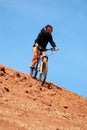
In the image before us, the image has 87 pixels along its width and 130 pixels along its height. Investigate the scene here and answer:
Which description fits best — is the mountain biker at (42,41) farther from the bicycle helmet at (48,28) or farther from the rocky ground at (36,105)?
the rocky ground at (36,105)

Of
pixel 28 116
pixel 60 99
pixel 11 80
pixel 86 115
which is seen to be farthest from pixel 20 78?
pixel 28 116

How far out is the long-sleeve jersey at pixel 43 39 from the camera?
18328mm

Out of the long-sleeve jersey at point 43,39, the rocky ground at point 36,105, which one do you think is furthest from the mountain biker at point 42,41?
the rocky ground at point 36,105

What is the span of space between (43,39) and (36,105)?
15.2 ft

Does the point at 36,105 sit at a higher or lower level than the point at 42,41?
lower

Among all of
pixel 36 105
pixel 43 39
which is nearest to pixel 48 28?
pixel 43 39

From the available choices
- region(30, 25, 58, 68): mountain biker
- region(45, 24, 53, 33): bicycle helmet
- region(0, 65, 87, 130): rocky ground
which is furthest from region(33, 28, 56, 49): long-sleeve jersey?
region(0, 65, 87, 130): rocky ground

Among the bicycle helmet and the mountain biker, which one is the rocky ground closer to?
the mountain biker

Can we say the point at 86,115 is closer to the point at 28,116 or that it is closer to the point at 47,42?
the point at 28,116

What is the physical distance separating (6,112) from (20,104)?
144 cm

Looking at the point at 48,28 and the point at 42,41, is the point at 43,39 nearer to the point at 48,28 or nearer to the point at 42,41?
the point at 42,41

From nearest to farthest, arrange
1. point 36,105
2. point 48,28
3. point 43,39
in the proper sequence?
point 36,105 → point 48,28 → point 43,39

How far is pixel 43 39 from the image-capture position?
18.4 m

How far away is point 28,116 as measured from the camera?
12.7 metres
